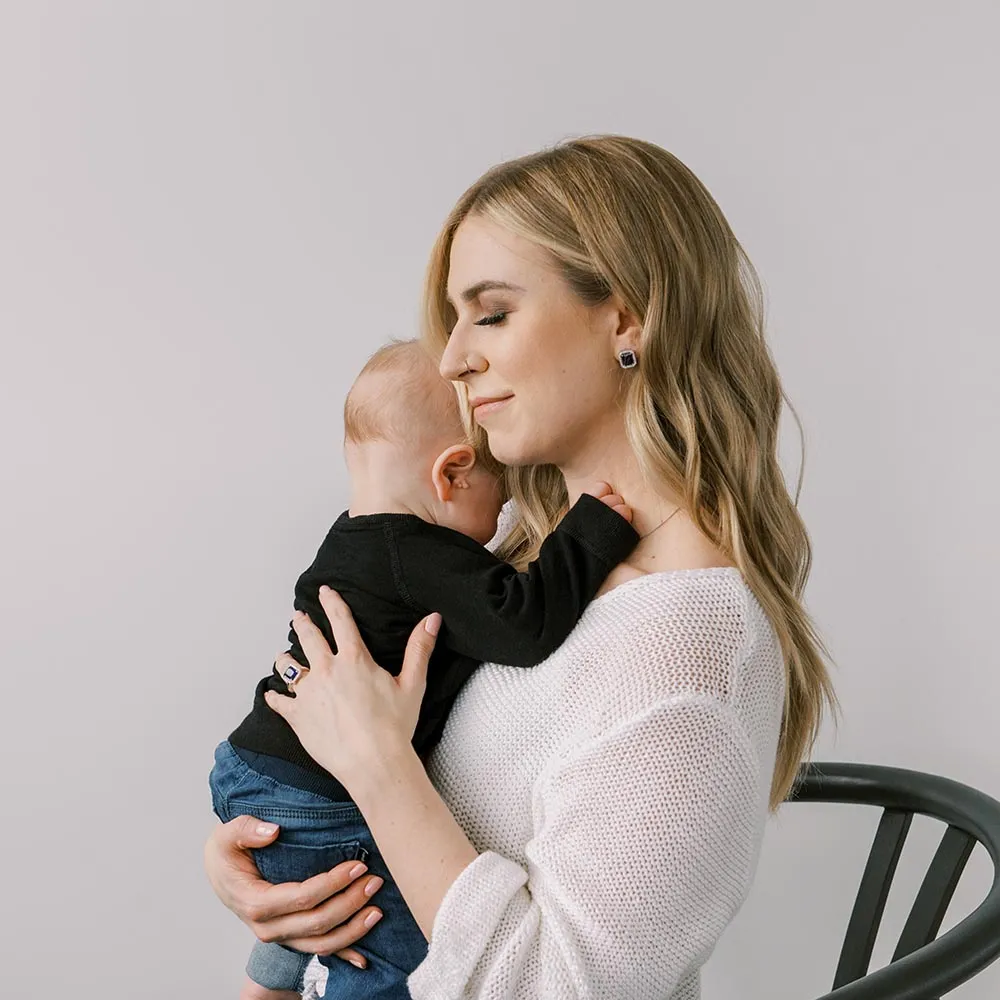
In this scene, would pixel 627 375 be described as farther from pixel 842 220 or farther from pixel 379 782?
pixel 842 220

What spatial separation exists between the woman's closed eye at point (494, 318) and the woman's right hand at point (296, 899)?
28.0 inches

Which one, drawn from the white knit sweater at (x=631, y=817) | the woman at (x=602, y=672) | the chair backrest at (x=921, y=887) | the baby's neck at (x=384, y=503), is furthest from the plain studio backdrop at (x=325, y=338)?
the white knit sweater at (x=631, y=817)

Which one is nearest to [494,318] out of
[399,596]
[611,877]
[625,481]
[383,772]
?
[625,481]

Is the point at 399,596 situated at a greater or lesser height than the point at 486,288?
lesser

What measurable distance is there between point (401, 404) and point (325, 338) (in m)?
0.86

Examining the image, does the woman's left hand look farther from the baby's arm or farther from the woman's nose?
the woman's nose

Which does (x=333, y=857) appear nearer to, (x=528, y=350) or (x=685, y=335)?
(x=528, y=350)

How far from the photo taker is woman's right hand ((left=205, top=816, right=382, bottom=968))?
5.38ft

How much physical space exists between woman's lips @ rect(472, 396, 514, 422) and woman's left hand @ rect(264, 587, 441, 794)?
0.90ft

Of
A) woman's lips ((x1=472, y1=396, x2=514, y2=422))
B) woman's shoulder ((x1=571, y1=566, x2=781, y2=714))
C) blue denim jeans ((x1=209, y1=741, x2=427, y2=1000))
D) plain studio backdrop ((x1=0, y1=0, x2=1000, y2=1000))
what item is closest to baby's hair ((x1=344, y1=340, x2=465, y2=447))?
woman's lips ((x1=472, y1=396, x2=514, y2=422))

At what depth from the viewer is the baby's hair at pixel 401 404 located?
5.91 ft

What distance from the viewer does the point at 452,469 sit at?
6.01 feet

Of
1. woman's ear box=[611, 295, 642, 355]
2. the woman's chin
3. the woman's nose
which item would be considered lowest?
the woman's chin

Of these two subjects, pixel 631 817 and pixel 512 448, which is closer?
pixel 631 817
